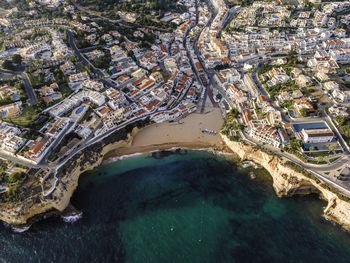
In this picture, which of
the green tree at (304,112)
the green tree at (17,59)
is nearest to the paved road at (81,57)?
the green tree at (17,59)

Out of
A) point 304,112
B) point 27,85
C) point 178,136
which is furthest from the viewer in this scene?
point 27,85

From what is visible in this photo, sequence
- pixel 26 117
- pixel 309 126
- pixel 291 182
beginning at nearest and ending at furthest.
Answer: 1. pixel 291 182
2. pixel 309 126
3. pixel 26 117

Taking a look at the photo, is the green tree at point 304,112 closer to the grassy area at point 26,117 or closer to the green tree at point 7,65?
the grassy area at point 26,117

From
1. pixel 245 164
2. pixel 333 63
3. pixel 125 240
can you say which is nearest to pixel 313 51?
pixel 333 63

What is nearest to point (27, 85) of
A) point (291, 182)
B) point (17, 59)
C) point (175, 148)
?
point (17, 59)

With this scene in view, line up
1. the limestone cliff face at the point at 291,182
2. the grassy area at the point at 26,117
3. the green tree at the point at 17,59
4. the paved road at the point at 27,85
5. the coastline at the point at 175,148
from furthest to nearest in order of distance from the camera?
the green tree at the point at 17,59 → the paved road at the point at 27,85 → the grassy area at the point at 26,117 → the coastline at the point at 175,148 → the limestone cliff face at the point at 291,182

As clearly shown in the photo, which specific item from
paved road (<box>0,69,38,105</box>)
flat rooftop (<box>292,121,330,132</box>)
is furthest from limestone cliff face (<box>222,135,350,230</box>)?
paved road (<box>0,69,38,105</box>)

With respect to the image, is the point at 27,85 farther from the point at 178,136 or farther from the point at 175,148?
the point at 175,148

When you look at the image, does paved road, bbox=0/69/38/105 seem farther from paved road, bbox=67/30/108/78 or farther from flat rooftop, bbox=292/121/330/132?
flat rooftop, bbox=292/121/330/132
